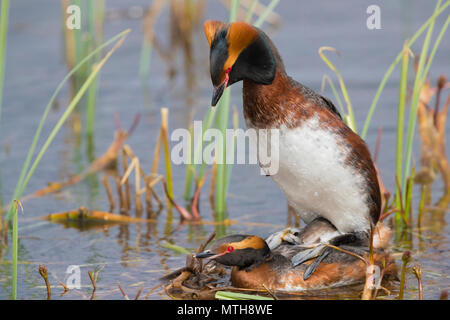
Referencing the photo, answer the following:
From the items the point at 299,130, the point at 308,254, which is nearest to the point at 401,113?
the point at 299,130

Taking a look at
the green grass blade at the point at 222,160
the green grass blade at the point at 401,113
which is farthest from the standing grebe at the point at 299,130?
the green grass blade at the point at 222,160

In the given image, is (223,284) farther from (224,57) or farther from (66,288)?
(224,57)

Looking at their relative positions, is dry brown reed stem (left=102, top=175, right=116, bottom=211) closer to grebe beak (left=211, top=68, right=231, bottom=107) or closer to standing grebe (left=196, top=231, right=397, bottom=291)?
standing grebe (left=196, top=231, right=397, bottom=291)

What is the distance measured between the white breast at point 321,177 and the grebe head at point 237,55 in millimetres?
400

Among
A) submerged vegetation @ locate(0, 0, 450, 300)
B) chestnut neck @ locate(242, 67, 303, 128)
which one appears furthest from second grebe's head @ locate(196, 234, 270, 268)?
chestnut neck @ locate(242, 67, 303, 128)

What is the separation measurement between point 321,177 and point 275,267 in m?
0.66

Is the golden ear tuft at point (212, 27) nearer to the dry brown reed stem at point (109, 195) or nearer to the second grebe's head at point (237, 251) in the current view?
the second grebe's head at point (237, 251)

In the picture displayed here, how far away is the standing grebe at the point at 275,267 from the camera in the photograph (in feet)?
17.9

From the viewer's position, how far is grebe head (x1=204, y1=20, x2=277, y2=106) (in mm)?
5098

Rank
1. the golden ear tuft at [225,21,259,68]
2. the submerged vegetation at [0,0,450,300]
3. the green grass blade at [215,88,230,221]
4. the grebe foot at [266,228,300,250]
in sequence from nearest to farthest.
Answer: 1. the golden ear tuft at [225,21,259,68]
2. the submerged vegetation at [0,0,450,300]
3. the grebe foot at [266,228,300,250]
4. the green grass blade at [215,88,230,221]

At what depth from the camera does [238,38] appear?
202 inches

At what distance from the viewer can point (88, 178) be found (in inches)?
A: 331

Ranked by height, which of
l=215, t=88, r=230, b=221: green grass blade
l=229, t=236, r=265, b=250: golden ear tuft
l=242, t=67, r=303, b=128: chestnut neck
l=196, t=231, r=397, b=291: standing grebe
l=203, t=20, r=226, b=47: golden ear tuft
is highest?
l=203, t=20, r=226, b=47: golden ear tuft

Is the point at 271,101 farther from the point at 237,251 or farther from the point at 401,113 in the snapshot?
the point at 401,113
